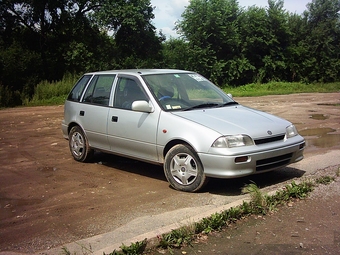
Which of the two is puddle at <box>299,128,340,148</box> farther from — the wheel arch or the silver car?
the wheel arch

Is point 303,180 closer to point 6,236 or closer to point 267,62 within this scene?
point 6,236

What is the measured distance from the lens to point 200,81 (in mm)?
7586

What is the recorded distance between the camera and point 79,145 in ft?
26.8

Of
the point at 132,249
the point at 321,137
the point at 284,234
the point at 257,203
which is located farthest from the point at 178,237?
the point at 321,137

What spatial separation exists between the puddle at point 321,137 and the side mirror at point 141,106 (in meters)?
4.43

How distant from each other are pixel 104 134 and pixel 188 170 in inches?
78.5

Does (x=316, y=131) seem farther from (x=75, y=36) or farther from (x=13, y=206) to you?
(x=75, y=36)

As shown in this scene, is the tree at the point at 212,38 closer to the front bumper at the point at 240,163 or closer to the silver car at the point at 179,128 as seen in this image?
the silver car at the point at 179,128

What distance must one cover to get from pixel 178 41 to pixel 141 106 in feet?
111

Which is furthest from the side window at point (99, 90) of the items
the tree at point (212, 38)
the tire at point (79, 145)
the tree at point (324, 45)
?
the tree at point (324, 45)

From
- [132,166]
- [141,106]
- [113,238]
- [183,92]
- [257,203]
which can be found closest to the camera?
[113,238]

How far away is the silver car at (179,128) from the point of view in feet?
18.9

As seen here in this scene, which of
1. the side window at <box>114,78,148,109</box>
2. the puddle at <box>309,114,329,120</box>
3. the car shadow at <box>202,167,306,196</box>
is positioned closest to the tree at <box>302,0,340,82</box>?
the puddle at <box>309,114,329,120</box>

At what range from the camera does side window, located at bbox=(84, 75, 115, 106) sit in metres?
7.65
